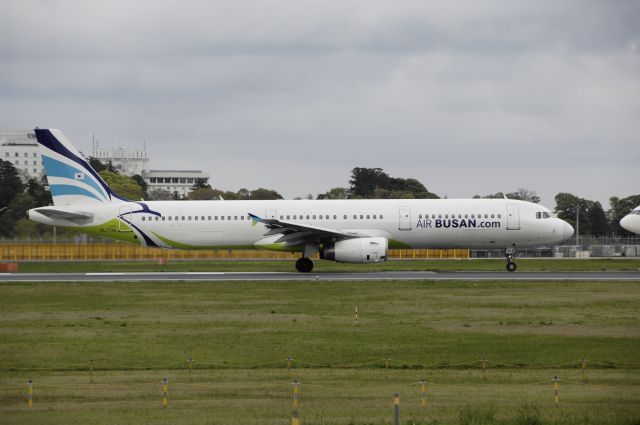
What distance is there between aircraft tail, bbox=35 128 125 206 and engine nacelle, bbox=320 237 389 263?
15.2 m

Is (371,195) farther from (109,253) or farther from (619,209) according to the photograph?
(109,253)

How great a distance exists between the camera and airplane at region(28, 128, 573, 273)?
166 feet

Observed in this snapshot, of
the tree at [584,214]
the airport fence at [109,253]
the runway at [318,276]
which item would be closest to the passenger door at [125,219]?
the runway at [318,276]

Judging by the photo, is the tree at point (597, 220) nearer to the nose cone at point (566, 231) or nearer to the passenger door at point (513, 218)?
the nose cone at point (566, 231)

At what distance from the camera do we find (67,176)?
176 feet

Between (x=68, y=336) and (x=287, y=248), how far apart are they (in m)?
24.0

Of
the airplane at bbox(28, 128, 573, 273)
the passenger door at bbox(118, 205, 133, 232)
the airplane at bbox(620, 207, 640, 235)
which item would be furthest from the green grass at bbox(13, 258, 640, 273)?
the passenger door at bbox(118, 205, 133, 232)

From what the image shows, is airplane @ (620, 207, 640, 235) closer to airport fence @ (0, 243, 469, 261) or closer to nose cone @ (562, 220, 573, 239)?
nose cone @ (562, 220, 573, 239)

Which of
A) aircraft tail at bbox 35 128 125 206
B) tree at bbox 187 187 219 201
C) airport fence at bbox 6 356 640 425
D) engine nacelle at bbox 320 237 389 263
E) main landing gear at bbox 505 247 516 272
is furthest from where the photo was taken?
tree at bbox 187 187 219 201

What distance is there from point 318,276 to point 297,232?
11.6 feet

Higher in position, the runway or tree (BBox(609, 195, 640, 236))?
tree (BBox(609, 195, 640, 236))

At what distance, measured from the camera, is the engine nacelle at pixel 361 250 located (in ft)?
157

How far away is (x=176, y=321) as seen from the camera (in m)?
30.4

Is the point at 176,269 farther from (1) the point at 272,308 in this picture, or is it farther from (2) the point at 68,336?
(2) the point at 68,336
